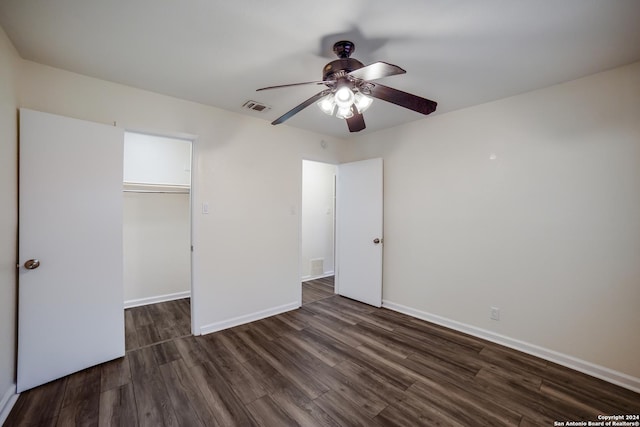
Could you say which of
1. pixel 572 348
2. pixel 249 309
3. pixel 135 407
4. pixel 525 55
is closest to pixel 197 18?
pixel 525 55

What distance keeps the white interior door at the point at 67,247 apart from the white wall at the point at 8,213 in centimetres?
4

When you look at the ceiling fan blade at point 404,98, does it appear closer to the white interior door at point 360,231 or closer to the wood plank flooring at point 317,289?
the white interior door at point 360,231

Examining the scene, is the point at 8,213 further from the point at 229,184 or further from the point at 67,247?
the point at 229,184

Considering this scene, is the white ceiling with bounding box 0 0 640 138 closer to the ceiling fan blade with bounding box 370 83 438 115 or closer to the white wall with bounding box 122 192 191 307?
the ceiling fan blade with bounding box 370 83 438 115

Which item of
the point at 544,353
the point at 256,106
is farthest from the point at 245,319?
the point at 544,353

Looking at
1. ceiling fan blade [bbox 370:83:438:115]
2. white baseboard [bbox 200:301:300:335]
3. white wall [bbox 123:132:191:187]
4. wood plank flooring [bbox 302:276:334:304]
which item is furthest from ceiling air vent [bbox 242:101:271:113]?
wood plank flooring [bbox 302:276:334:304]

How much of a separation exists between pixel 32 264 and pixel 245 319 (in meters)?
1.94

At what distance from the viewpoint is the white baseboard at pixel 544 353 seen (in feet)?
6.68

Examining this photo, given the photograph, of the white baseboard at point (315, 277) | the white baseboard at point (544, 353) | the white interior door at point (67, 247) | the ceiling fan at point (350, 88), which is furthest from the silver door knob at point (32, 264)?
the white baseboard at point (544, 353)

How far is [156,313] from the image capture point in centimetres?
338

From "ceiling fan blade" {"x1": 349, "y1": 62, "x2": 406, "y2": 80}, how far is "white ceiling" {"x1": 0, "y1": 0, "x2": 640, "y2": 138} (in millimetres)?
348

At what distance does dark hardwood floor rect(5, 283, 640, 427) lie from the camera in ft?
5.59

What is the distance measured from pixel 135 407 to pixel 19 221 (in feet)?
5.17

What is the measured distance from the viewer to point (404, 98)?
1.71 meters
